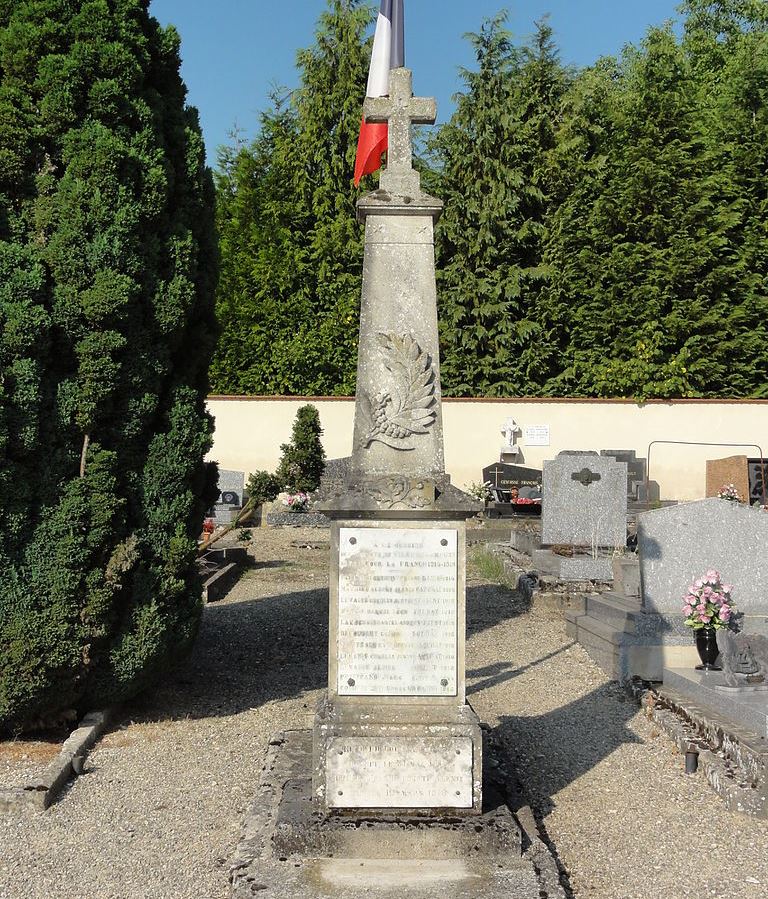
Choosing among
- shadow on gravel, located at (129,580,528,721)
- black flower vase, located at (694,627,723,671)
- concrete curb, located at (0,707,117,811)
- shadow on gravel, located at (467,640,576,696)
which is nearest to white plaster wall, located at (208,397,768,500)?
shadow on gravel, located at (129,580,528,721)

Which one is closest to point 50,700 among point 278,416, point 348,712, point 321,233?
point 348,712

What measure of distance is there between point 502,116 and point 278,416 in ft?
30.1

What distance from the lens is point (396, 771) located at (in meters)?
4.35

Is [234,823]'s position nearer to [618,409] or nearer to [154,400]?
[154,400]

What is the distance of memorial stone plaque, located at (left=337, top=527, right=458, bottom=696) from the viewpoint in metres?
4.46

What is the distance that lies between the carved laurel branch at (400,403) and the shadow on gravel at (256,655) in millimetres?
3077

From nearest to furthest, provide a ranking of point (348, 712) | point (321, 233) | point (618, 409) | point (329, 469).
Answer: point (348, 712) < point (329, 469) < point (618, 409) < point (321, 233)

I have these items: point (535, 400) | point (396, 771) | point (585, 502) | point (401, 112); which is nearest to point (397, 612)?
point (396, 771)

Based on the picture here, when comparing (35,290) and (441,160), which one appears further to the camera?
(441,160)

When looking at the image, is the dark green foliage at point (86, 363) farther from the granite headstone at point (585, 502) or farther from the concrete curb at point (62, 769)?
the granite headstone at point (585, 502)

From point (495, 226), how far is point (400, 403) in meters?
19.5

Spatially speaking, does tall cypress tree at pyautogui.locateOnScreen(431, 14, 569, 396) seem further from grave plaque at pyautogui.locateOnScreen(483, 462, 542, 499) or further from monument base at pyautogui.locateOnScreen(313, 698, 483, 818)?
monument base at pyautogui.locateOnScreen(313, 698, 483, 818)

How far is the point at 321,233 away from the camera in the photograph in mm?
22922

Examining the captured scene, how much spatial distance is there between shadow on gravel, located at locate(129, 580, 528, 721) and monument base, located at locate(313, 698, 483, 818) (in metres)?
2.55
